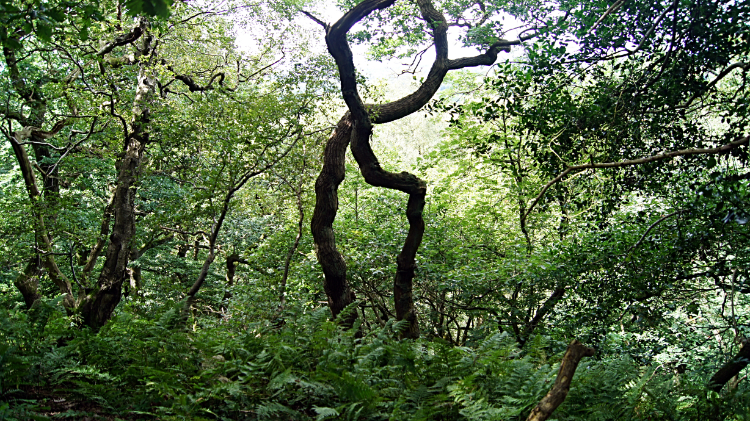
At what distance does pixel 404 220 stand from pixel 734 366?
6565mm

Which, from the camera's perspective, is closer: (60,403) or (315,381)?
(315,381)

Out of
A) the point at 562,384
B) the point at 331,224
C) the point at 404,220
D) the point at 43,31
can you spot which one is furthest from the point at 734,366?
the point at 404,220

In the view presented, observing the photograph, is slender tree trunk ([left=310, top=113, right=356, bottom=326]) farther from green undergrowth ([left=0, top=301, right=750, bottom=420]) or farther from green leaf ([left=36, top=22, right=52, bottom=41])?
green leaf ([left=36, top=22, right=52, bottom=41])

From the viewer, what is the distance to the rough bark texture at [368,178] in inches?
275

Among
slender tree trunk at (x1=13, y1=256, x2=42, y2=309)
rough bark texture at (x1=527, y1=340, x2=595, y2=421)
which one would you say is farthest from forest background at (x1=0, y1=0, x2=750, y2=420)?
slender tree trunk at (x1=13, y1=256, x2=42, y2=309)

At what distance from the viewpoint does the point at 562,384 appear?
2.58 m

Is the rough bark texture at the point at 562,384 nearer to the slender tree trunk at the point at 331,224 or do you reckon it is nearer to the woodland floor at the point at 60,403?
the woodland floor at the point at 60,403

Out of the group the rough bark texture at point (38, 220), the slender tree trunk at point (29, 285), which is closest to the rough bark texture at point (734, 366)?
the rough bark texture at point (38, 220)

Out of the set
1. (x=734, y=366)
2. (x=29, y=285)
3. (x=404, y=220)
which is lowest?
(x=734, y=366)

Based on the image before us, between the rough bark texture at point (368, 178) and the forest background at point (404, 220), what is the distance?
34 millimetres

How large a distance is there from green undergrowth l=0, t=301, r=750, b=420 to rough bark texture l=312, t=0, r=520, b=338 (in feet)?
7.45

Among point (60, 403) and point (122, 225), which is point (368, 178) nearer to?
point (122, 225)

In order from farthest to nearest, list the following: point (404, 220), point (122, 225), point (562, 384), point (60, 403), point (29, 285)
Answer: point (404, 220) < point (29, 285) < point (122, 225) < point (60, 403) < point (562, 384)

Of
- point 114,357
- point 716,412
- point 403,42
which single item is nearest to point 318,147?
point 403,42
